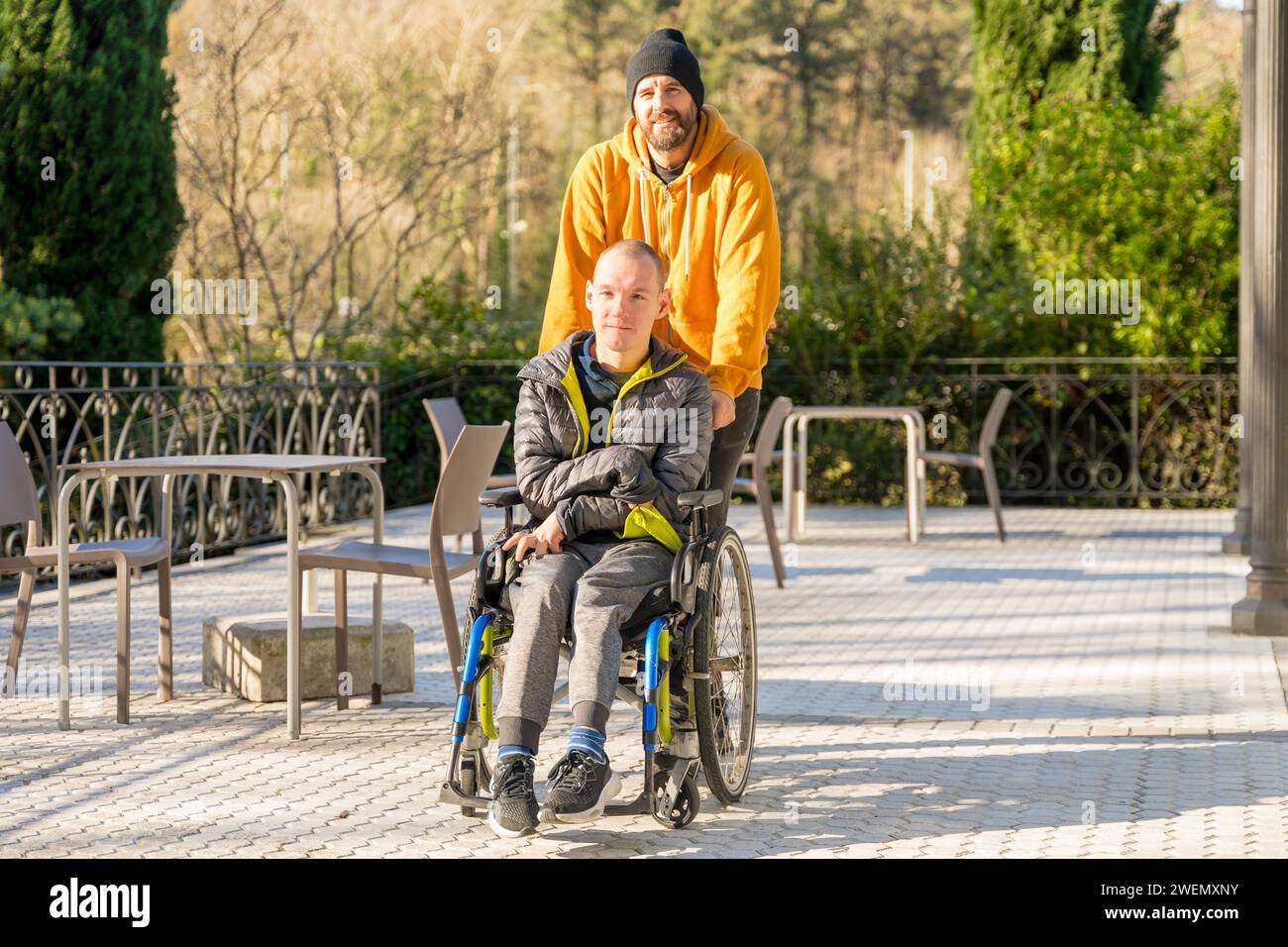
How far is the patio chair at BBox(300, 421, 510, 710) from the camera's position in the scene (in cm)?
554

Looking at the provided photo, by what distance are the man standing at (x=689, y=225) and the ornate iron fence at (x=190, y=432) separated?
473 centimetres

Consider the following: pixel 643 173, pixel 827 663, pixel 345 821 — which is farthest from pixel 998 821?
pixel 827 663

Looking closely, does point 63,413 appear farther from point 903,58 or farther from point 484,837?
point 903,58

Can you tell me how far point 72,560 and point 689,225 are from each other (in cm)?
238

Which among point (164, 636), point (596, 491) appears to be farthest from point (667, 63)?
point (164, 636)

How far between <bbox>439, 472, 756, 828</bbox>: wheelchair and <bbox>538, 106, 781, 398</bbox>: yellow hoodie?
537 millimetres

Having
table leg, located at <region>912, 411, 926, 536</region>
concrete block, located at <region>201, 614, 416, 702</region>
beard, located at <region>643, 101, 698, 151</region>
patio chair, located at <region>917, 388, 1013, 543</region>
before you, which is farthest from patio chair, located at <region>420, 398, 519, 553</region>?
patio chair, located at <region>917, 388, 1013, 543</region>

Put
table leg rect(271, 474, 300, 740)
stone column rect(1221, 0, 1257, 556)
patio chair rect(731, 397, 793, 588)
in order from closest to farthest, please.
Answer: table leg rect(271, 474, 300, 740) < patio chair rect(731, 397, 793, 588) < stone column rect(1221, 0, 1257, 556)

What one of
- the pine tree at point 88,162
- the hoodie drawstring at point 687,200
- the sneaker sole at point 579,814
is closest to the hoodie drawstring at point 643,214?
the hoodie drawstring at point 687,200

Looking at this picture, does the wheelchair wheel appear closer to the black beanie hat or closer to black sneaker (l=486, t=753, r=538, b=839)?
black sneaker (l=486, t=753, r=538, b=839)

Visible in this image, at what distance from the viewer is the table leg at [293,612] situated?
535 cm

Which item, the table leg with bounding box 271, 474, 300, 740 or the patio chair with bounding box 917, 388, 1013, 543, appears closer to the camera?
the table leg with bounding box 271, 474, 300, 740

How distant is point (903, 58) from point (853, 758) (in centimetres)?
3591
